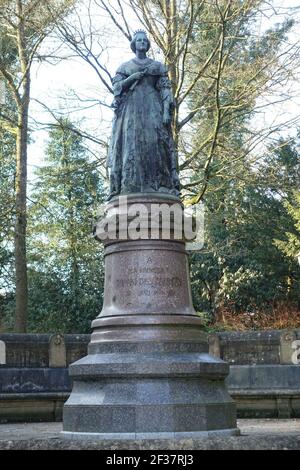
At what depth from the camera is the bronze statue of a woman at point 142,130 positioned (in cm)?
862

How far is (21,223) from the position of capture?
1856 cm

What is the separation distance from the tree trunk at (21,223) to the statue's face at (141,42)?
9558 mm

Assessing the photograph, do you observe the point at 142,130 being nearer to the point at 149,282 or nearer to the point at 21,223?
the point at 149,282

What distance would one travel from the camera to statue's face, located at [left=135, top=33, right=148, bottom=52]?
29.8 feet

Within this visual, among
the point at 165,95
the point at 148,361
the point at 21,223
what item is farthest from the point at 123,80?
the point at 21,223

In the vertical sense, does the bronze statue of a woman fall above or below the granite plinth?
above

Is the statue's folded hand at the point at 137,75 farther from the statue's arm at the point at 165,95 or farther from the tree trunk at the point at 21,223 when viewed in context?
the tree trunk at the point at 21,223

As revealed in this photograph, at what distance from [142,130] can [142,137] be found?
0.31 ft

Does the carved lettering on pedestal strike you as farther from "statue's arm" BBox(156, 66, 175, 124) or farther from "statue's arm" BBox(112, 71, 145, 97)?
"statue's arm" BBox(112, 71, 145, 97)

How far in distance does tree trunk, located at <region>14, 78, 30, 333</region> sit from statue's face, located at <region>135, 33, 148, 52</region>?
376 inches

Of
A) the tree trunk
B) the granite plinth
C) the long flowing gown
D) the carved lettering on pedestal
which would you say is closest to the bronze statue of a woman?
the long flowing gown

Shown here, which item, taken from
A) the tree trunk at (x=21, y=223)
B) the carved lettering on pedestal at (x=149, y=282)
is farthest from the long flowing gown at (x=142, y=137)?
the tree trunk at (x=21, y=223)
